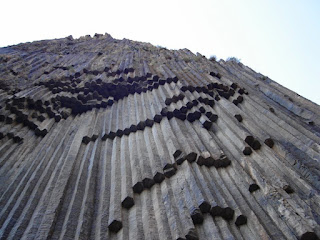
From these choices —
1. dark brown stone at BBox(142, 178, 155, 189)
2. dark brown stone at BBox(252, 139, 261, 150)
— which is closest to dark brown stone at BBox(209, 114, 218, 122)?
dark brown stone at BBox(252, 139, 261, 150)

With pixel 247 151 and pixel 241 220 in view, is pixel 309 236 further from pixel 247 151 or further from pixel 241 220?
pixel 247 151

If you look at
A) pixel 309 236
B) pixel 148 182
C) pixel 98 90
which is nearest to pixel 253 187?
pixel 309 236

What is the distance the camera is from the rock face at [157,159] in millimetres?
3174

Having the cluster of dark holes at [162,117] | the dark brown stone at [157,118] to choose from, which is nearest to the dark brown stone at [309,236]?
the cluster of dark holes at [162,117]

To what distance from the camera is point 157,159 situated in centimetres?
433

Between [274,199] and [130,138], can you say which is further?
[130,138]

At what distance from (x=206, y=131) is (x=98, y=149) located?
80.5 inches

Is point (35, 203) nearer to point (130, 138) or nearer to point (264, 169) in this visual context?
point (130, 138)

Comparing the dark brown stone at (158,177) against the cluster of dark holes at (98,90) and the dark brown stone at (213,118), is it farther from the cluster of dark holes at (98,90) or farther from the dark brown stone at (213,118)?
the cluster of dark holes at (98,90)

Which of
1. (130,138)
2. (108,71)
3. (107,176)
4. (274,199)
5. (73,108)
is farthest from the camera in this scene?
(108,71)

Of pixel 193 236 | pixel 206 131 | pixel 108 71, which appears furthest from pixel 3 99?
pixel 193 236

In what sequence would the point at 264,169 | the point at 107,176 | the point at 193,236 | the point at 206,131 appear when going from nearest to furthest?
1. the point at 193,236
2. the point at 264,169
3. the point at 107,176
4. the point at 206,131

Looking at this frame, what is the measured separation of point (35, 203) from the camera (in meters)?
3.81

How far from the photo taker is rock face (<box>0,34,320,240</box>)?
3174 mm
